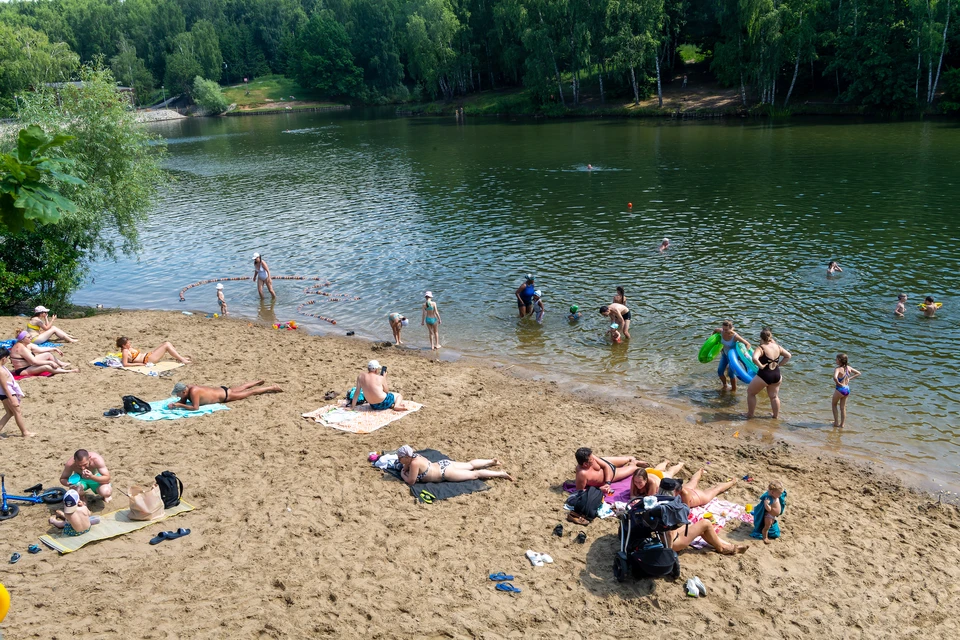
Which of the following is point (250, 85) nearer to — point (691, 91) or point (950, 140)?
point (691, 91)

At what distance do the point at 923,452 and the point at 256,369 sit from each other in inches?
631

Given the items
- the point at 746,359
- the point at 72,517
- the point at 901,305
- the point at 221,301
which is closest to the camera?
the point at 72,517

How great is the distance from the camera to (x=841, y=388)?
48.5 feet

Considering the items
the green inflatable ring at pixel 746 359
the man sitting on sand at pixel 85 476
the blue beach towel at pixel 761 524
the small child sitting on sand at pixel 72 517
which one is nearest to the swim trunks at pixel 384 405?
the man sitting on sand at pixel 85 476

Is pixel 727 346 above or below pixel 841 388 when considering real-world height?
above

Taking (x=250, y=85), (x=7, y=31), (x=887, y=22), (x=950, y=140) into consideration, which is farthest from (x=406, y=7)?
(x=950, y=140)

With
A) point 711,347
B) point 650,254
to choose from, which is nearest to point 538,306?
point 711,347

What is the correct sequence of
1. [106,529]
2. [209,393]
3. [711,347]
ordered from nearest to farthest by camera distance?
1. [106,529]
2. [209,393]
3. [711,347]

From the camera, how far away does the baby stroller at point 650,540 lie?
31.9 feet

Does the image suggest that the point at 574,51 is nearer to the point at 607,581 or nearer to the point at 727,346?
the point at 727,346

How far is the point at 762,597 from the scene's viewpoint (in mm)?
9617

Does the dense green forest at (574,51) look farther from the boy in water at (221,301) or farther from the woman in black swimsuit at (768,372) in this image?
the woman in black swimsuit at (768,372)

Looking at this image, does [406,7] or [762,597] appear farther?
[406,7]

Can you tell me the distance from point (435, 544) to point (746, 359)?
9.58m
